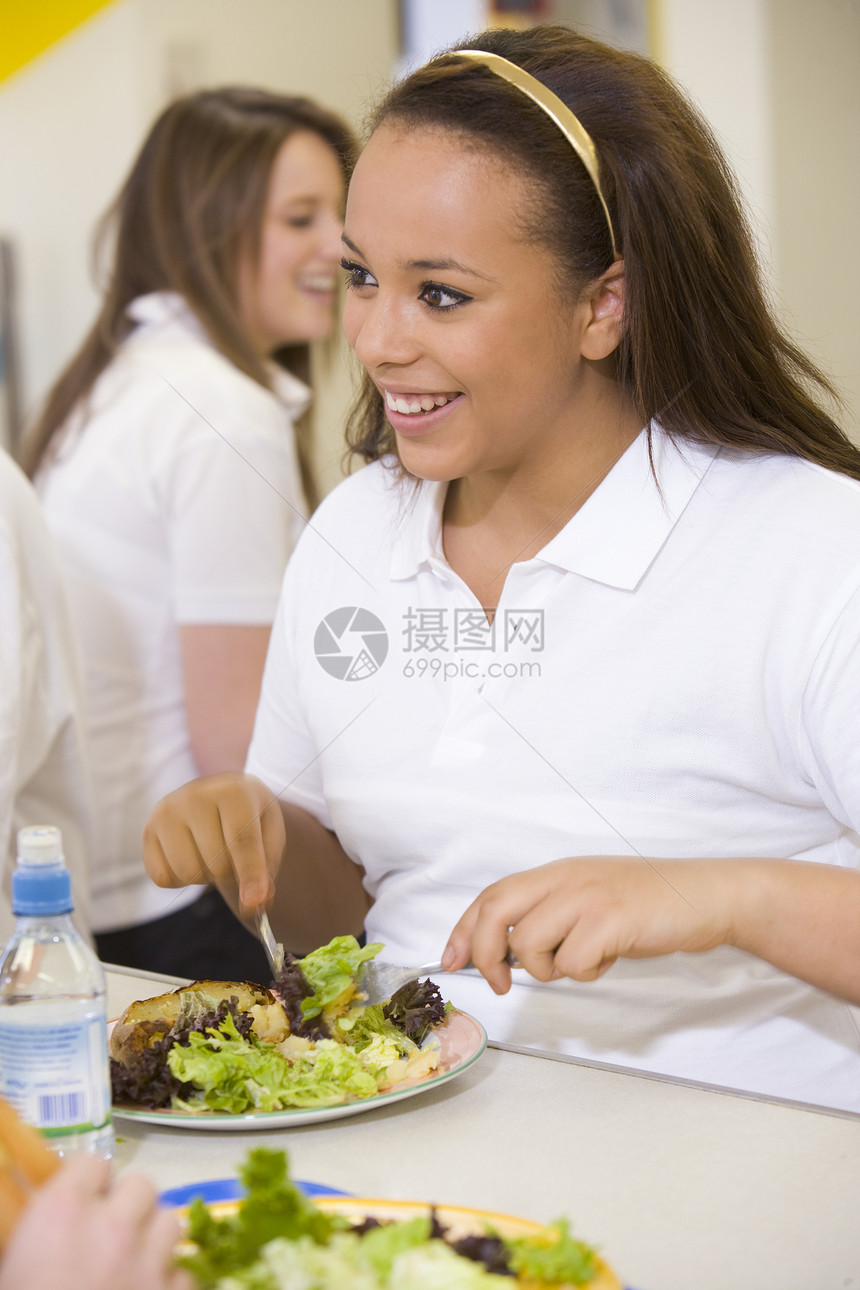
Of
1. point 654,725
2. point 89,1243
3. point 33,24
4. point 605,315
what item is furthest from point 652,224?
point 33,24

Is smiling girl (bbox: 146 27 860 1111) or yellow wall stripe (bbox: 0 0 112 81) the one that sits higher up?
yellow wall stripe (bbox: 0 0 112 81)

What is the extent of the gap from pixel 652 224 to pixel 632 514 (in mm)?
202

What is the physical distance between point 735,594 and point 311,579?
0.36 metres

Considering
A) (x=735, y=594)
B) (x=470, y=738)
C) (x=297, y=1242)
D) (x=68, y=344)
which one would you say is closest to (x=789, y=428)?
(x=735, y=594)

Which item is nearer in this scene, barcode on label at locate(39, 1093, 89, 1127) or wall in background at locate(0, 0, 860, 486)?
barcode on label at locate(39, 1093, 89, 1127)

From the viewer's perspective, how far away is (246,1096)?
0.74 m

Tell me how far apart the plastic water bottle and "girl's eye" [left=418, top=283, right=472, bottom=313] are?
45 centimetres

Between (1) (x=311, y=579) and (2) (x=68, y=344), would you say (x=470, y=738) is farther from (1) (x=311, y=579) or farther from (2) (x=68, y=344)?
(2) (x=68, y=344)

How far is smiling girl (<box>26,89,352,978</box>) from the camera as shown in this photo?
138 cm

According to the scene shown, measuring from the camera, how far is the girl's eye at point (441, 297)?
2.95 ft

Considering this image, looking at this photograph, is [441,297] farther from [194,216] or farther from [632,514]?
[194,216]

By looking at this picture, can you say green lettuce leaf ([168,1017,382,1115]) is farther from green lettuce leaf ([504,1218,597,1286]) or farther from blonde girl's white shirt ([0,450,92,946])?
blonde girl's white shirt ([0,450,92,946])

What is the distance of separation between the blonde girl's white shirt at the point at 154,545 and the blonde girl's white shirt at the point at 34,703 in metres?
0.09

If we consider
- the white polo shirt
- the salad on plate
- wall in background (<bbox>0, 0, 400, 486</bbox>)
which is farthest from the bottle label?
wall in background (<bbox>0, 0, 400, 486</bbox>)
